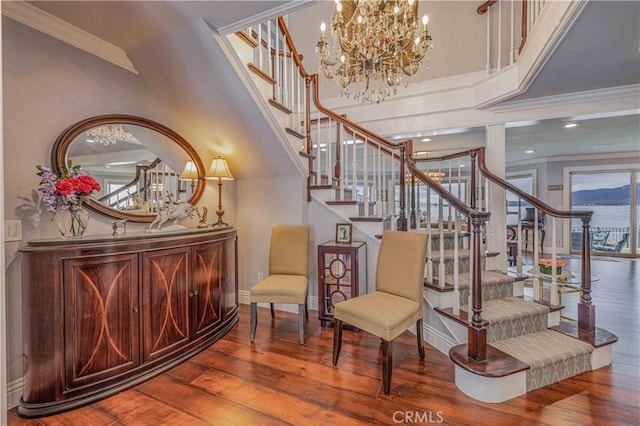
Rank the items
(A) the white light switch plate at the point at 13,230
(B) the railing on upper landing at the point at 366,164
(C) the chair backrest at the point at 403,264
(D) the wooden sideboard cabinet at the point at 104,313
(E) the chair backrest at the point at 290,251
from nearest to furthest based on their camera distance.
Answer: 1. (D) the wooden sideboard cabinet at the point at 104,313
2. (A) the white light switch plate at the point at 13,230
3. (C) the chair backrest at the point at 403,264
4. (B) the railing on upper landing at the point at 366,164
5. (E) the chair backrest at the point at 290,251

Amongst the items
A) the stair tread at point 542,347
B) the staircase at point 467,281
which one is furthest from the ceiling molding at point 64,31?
the stair tread at point 542,347

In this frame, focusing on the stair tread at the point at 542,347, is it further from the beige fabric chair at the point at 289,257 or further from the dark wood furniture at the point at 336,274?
the beige fabric chair at the point at 289,257

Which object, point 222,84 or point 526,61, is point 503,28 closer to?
point 526,61

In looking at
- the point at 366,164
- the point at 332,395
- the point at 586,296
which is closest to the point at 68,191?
the point at 332,395

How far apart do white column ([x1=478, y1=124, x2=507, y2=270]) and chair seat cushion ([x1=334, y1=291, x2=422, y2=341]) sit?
198cm

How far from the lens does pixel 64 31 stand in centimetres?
219

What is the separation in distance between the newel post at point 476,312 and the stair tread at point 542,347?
293 mm

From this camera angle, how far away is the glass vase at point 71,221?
2025 millimetres

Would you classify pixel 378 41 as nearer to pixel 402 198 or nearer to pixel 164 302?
pixel 402 198

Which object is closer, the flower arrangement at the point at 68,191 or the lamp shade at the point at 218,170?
the flower arrangement at the point at 68,191

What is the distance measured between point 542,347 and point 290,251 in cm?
231

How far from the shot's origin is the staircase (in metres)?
2.08

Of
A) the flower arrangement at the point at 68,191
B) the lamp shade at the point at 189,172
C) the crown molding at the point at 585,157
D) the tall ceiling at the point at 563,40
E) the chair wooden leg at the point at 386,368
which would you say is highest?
the tall ceiling at the point at 563,40

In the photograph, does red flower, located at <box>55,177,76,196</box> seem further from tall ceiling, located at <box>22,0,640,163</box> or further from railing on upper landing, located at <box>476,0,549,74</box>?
railing on upper landing, located at <box>476,0,549,74</box>
